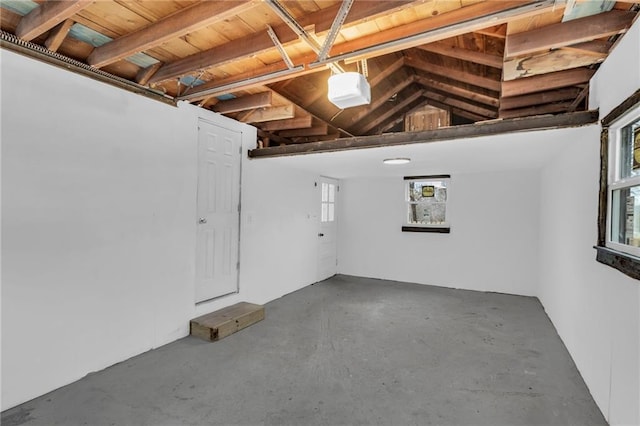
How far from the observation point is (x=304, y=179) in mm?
5238

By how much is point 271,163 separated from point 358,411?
3.19m

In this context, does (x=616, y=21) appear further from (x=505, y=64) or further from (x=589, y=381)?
(x=589, y=381)

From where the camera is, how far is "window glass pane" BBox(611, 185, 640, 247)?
182cm

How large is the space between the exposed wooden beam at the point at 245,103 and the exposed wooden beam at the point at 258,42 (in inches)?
32.2

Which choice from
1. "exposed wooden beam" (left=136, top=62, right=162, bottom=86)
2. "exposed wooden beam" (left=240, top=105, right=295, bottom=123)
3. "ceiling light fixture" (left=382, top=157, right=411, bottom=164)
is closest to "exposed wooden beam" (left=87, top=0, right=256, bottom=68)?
"exposed wooden beam" (left=136, top=62, right=162, bottom=86)

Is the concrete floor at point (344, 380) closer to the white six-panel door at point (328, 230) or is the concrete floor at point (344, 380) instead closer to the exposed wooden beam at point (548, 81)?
the white six-panel door at point (328, 230)

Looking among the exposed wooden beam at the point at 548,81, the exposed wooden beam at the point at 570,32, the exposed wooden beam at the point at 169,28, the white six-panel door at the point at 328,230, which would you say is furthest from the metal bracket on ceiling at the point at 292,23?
the white six-panel door at the point at 328,230

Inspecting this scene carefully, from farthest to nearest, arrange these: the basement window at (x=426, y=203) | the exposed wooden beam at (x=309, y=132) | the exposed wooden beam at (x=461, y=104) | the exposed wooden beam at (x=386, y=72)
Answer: the basement window at (x=426, y=203)
the exposed wooden beam at (x=461, y=104)
the exposed wooden beam at (x=309, y=132)
the exposed wooden beam at (x=386, y=72)

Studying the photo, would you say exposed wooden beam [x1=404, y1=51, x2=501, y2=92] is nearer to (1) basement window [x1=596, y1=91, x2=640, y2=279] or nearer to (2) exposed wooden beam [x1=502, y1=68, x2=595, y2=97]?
(2) exposed wooden beam [x1=502, y1=68, x2=595, y2=97]

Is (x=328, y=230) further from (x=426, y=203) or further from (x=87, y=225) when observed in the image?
(x=87, y=225)

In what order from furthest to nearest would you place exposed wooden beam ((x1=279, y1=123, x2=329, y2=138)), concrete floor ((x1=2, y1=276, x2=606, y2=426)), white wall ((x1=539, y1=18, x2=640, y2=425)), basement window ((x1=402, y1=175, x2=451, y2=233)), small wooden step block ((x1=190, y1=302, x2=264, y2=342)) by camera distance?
1. basement window ((x1=402, y1=175, x2=451, y2=233))
2. exposed wooden beam ((x1=279, y1=123, x2=329, y2=138))
3. small wooden step block ((x1=190, y1=302, x2=264, y2=342))
4. concrete floor ((x1=2, y1=276, x2=606, y2=426))
5. white wall ((x1=539, y1=18, x2=640, y2=425))

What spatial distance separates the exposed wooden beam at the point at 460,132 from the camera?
233 cm

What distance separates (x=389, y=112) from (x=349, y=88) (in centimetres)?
382

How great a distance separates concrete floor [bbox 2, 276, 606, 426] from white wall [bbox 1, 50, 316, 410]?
0.26m
